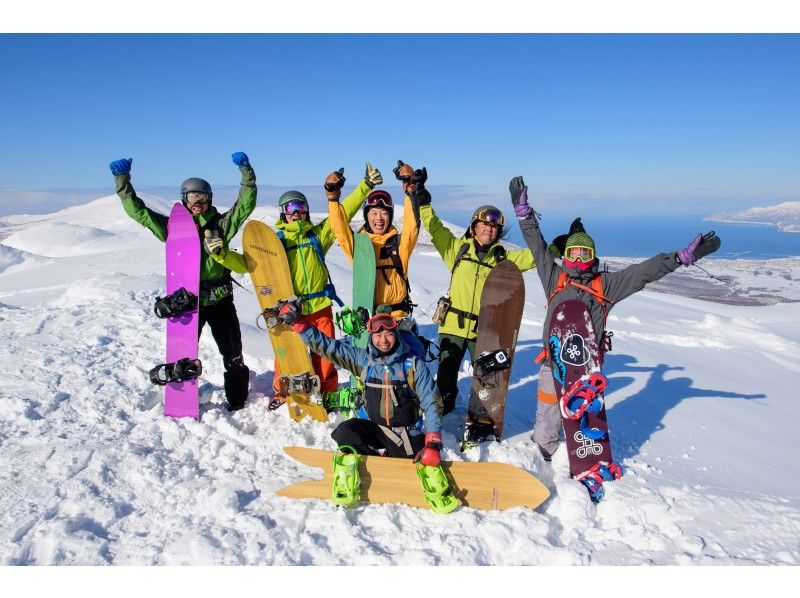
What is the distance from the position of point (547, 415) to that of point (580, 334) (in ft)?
2.87

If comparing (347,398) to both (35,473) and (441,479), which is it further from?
(35,473)

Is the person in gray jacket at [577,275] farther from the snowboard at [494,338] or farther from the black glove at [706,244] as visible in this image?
the snowboard at [494,338]

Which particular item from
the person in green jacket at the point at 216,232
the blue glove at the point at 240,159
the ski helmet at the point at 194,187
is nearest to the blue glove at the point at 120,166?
the person in green jacket at the point at 216,232

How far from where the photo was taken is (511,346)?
5.03 metres

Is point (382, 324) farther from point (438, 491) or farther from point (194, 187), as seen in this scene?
point (194, 187)

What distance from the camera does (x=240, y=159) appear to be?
16.4 ft

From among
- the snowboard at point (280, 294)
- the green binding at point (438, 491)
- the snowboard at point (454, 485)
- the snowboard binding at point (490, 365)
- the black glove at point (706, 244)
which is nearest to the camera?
the green binding at point (438, 491)

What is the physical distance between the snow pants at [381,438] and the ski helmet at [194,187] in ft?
9.33

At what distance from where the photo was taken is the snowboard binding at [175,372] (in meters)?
5.03

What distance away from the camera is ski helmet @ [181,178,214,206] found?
16.4 feet

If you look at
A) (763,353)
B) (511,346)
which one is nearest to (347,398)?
(511,346)

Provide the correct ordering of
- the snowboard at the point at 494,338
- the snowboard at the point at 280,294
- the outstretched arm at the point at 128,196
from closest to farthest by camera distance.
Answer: the outstretched arm at the point at 128,196 < the snowboard at the point at 494,338 < the snowboard at the point at 280,294

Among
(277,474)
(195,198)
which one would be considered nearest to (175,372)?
(277,474)

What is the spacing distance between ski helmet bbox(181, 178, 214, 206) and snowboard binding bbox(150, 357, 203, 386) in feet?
5.57
